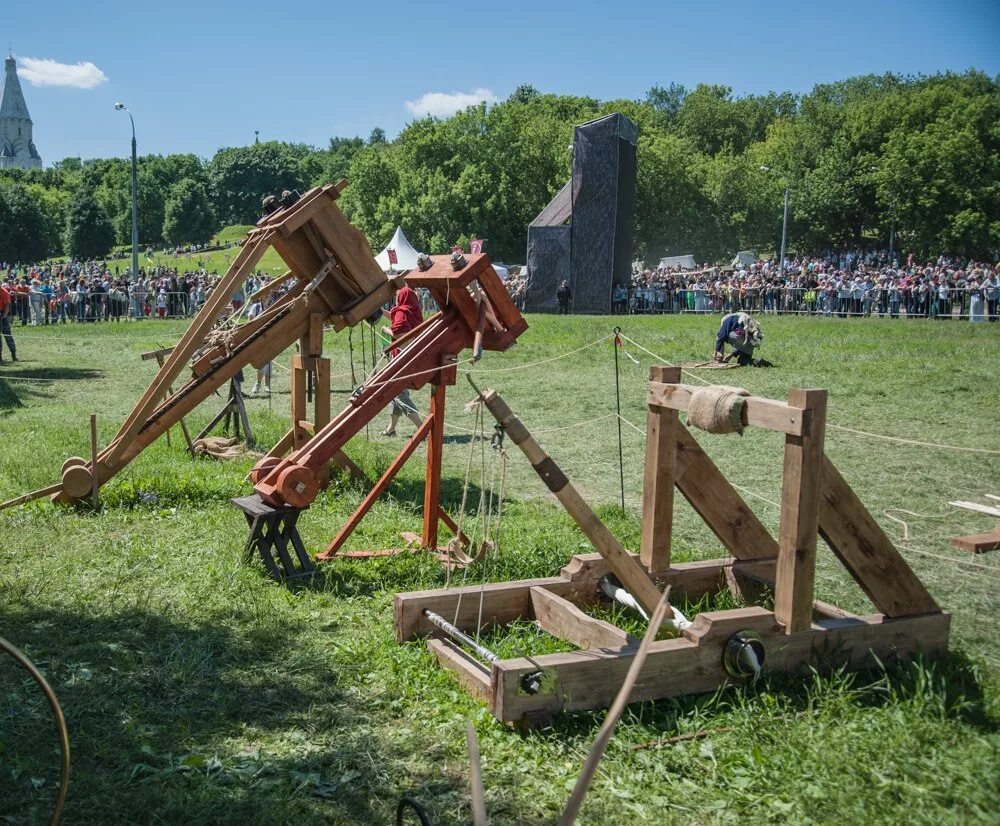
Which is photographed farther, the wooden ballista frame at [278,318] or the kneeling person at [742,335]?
the kneeling person at [742,335]

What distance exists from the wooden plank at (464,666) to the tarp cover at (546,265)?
36867 mm

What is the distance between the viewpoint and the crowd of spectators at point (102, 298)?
34188 mm

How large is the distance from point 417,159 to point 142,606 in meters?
61.2

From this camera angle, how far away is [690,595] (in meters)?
5.79

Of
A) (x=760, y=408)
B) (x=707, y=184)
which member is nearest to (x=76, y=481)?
(x=760, y=408)

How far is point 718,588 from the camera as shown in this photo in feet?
19.2

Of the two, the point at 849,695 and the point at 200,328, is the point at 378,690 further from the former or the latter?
the point at 200,328

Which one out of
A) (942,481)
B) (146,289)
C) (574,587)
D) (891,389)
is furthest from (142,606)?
(146,289)

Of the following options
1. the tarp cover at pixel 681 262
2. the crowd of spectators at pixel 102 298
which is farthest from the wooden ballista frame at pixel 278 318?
the tarp cover at pixel 681 262

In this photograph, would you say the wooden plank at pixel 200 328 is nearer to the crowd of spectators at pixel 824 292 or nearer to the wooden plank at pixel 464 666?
the wooden plank at pixel 464 666

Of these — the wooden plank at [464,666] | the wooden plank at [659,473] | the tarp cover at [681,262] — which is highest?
the tarp cover at [681,262]

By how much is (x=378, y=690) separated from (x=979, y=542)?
4993mm

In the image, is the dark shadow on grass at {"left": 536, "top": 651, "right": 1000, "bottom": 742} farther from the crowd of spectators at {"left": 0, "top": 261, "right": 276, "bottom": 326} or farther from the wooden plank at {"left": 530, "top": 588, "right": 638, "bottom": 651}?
the crowd of spectators at {"left": 0, "top": 261, "right": 276, "bottom": 326}

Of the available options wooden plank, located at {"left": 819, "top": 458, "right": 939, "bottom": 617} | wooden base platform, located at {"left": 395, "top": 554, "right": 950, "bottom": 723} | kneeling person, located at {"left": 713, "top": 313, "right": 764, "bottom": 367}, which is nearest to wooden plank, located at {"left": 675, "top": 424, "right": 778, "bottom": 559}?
wooden base platform, located at {"left": 395, "top": 554, "right": 950, "bottom": 723}
